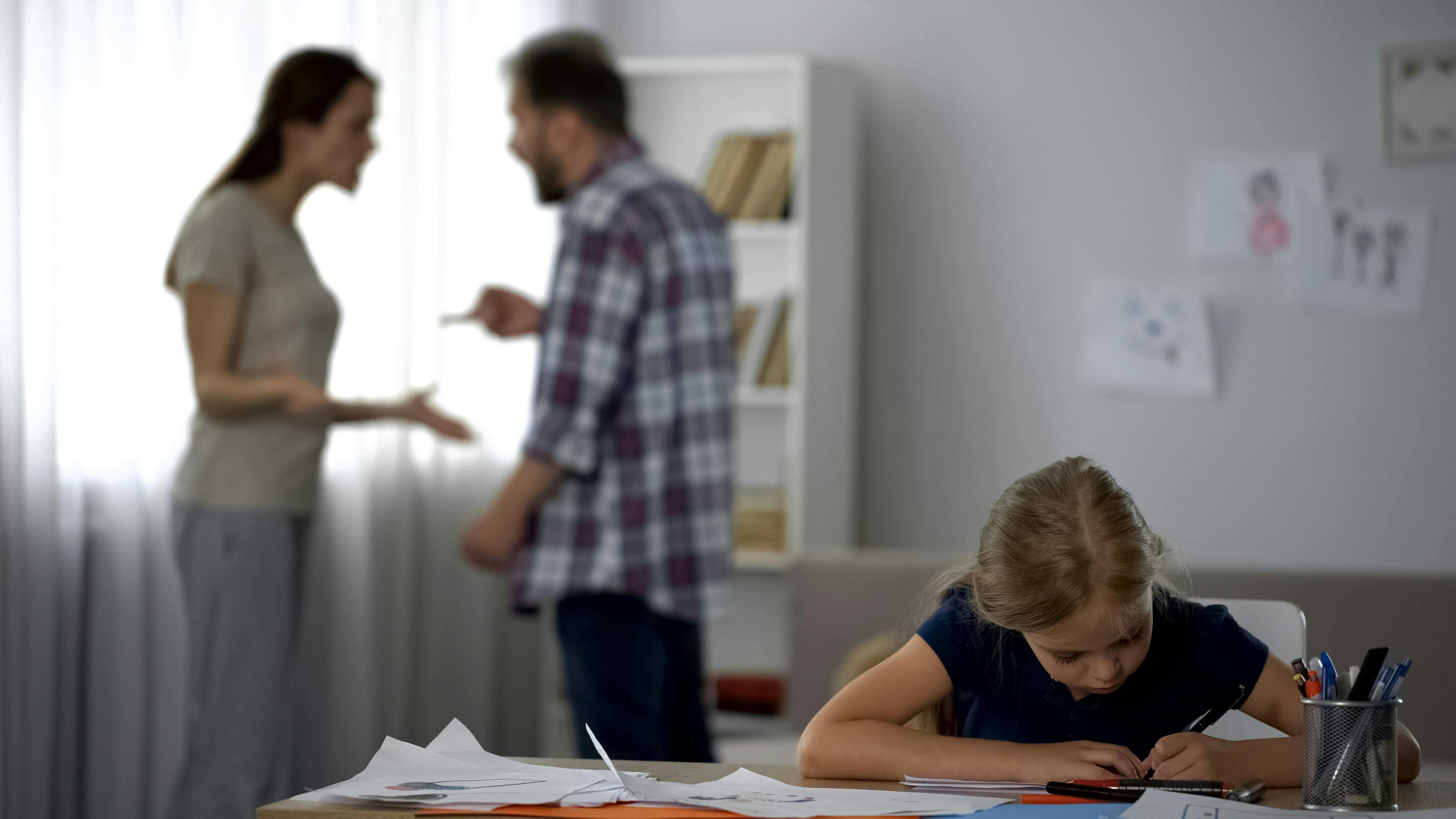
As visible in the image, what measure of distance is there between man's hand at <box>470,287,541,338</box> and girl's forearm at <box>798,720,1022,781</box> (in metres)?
1.35

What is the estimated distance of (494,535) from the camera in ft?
6.54

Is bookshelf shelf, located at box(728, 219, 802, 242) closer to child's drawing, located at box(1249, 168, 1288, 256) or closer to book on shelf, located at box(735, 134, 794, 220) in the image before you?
book on shelf, located at box(735, 134, 794, 220)

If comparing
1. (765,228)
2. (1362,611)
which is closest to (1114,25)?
(765,228)

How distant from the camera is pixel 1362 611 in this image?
2383 millimetres

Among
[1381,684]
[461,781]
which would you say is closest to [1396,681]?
[1381,684]

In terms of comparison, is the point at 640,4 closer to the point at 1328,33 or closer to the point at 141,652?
the point at 1328,33

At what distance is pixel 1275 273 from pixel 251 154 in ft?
7.63

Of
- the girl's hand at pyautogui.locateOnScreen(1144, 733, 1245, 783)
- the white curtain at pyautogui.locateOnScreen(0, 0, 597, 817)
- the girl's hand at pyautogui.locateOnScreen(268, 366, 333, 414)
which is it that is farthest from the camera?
the white curtain at pyautogui.locateOnScreen(0, 0, 597, 817)

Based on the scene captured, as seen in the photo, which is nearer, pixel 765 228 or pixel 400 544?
pixel 400 544

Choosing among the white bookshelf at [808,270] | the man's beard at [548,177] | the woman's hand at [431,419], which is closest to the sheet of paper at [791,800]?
the man's beard at [548,177]

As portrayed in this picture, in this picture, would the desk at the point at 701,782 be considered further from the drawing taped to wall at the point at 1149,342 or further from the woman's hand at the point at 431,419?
the drawing taped to wall at the point at 1149,342

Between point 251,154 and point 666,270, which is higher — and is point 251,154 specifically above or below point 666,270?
above

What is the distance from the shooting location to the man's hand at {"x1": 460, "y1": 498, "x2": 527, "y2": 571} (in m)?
1.99

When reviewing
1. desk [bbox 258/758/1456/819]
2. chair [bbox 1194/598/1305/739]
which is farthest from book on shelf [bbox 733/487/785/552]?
desk [bbox 258/758/1456/819]
